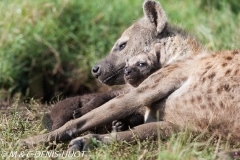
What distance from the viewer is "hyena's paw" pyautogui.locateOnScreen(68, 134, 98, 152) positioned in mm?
4250

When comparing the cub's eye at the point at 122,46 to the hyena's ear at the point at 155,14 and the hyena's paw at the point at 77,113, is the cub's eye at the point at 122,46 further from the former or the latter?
the hyena's paw at the point at 77,113

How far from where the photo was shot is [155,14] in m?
5.59

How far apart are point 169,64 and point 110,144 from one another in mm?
1091

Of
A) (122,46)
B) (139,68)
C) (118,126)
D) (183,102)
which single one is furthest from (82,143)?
(122,46)

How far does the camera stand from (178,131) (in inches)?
180

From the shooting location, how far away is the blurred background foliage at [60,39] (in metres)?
7.85

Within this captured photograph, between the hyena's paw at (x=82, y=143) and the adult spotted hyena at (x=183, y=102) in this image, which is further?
the adult spotted hyena at (x=183, y=102)

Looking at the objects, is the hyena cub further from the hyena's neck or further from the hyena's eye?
the hyena's eye

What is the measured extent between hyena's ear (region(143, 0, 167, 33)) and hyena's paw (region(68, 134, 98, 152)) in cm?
161

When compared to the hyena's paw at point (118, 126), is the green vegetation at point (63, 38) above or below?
above

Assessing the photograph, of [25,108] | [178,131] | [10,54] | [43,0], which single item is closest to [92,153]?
[178,131]

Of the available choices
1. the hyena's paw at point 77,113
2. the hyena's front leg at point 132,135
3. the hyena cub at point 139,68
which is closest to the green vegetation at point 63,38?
the hyena cub at point 139,68

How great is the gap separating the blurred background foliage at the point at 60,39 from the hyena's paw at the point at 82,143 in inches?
132

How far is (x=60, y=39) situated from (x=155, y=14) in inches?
116
